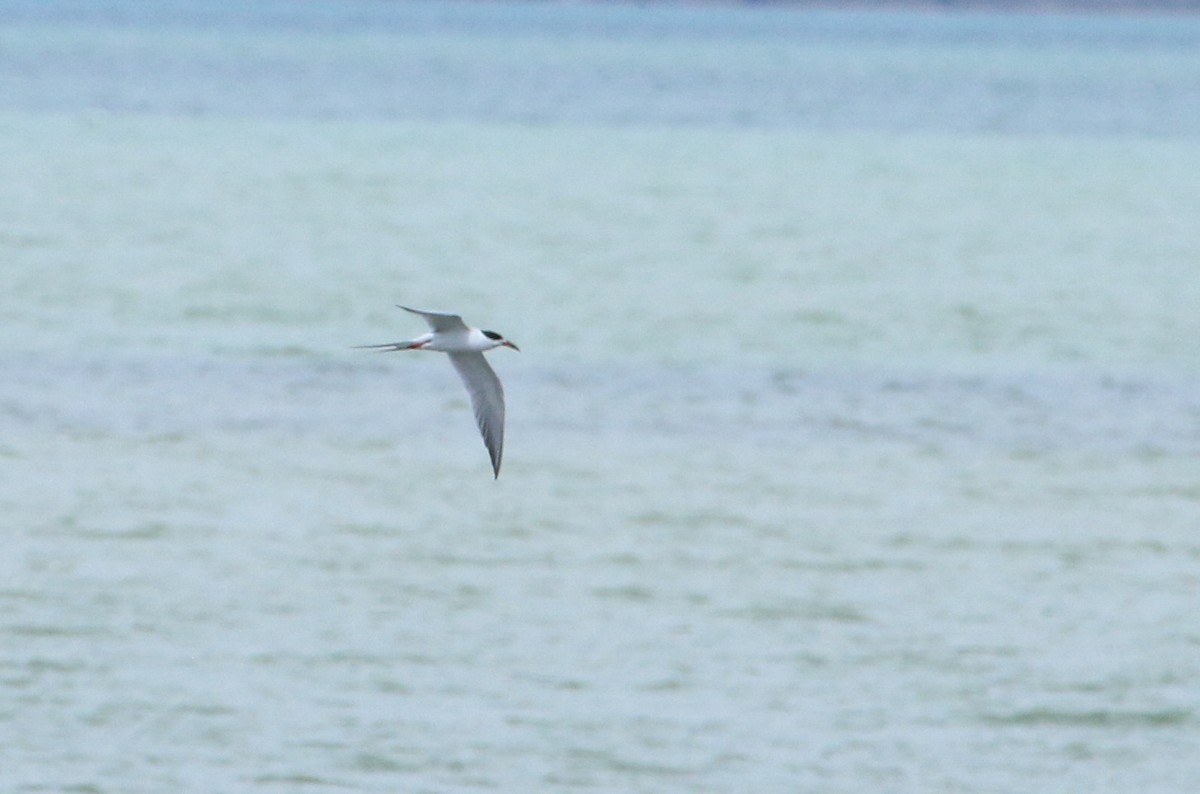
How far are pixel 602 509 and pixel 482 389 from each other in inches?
348

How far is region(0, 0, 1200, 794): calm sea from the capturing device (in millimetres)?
14852

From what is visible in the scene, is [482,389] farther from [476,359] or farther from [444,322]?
[444,322]

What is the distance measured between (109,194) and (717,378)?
31400mm

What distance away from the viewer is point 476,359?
12242 millimetres

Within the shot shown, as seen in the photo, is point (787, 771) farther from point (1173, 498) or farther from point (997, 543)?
point (1173, 498)

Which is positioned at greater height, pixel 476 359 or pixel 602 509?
pixel 476 359

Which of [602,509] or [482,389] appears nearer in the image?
[482,389]

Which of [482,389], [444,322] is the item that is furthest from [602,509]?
[444,322]

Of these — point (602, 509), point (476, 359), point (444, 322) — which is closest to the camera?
point (444, 322)

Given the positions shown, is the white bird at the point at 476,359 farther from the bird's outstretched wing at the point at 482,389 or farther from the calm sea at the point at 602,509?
the calm sea at the point at 602,509

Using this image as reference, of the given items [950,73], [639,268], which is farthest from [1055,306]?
[950,73]

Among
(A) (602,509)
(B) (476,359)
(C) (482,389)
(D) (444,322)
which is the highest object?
(D) (444,322)

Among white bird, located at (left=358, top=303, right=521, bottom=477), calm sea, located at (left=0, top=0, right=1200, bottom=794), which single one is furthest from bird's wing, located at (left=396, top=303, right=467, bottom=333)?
calm sea, located at (left=0, top=0, right=1200, bottom=794)

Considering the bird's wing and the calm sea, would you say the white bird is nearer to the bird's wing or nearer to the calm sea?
the bird's wing
